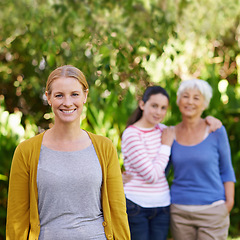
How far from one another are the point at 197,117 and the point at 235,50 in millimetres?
5834

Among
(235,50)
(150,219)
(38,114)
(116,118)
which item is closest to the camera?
(150,219)

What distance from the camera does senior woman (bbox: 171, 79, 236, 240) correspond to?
309 centimetres

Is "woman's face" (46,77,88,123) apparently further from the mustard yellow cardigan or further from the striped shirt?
the striped shirt

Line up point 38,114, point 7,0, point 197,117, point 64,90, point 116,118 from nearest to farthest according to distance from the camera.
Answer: point 64,90 < point 197,117 < point 116,118 < point 7,0 < point 38,114

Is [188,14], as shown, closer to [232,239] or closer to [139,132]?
[232,239]

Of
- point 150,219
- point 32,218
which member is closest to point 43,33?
point 150,219

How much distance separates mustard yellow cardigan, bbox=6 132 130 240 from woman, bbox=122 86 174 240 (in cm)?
73

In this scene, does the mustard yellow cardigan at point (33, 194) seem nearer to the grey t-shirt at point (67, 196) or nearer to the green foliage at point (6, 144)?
the grey t-shirt at point (67, 196)

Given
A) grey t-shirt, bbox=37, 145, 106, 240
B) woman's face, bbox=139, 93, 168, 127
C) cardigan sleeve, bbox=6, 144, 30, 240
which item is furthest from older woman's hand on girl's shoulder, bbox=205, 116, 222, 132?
cardigan sleeve, bbox=6, 144, 30, 240

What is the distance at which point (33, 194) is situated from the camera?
6.82 feet

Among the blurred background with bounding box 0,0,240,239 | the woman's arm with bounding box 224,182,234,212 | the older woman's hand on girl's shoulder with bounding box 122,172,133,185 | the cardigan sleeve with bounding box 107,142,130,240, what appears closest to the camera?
the cardigan sleeve with bounding box 107,142,130,240

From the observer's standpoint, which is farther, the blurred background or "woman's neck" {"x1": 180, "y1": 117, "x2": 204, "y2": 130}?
the blurred background

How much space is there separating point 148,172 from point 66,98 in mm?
1049

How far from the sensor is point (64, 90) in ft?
6.84
